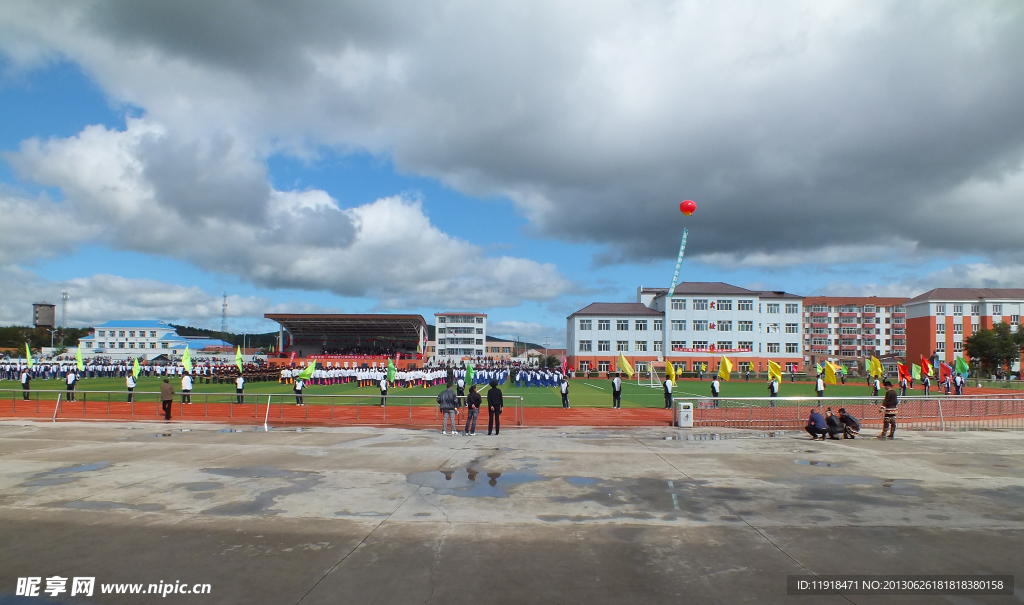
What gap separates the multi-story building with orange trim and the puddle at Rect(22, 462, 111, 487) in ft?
316

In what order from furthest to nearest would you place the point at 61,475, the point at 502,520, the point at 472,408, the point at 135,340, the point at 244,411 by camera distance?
the point at 135,340 < the point at 244,411 < the point at 472,408 < the point at 61,475 < the point at 502,520

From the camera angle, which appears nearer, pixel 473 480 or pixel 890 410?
pixel 473 480

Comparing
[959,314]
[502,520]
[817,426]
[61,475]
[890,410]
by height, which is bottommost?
[61,475]

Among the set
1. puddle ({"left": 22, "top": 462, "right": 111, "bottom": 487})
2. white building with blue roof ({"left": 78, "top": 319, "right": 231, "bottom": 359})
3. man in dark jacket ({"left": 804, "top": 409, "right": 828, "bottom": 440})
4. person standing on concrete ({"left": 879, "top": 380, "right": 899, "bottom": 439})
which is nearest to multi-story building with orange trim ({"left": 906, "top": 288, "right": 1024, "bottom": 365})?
person standing on concrete ({"left": 879, "top": 380, "right": 899, "bottom": 439})

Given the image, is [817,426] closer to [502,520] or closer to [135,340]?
[502,520]

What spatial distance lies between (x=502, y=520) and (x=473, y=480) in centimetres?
274

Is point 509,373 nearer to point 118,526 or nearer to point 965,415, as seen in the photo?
point 965,415

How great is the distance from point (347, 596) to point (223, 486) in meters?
5.77

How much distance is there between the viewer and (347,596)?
5.38m

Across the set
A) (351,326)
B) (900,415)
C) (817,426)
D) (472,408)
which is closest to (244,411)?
(472,408)

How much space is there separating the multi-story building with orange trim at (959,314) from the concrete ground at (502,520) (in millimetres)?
84630

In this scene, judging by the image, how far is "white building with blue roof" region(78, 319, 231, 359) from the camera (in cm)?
9856

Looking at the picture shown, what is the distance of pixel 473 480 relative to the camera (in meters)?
10.6

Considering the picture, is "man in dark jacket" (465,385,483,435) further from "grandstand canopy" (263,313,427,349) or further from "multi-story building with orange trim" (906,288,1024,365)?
"multi-story building with orange trim" (906,288,1024,365)
